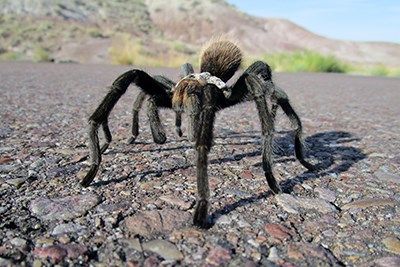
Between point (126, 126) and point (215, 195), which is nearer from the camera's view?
point (215, 195)

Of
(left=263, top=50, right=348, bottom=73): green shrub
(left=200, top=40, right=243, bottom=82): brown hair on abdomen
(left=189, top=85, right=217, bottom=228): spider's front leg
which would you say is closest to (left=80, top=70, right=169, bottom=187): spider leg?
(left=189, top=85, right=217, bottom=228): spider's front leg

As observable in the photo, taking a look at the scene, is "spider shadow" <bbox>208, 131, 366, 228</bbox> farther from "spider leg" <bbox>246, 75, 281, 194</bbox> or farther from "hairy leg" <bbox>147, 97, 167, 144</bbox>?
"hairy leg" <bbox>147, 97, 167, 144</bbox>

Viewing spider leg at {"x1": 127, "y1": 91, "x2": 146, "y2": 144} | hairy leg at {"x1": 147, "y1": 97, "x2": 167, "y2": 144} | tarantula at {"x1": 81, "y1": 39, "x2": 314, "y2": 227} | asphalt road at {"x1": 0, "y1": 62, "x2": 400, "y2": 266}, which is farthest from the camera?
spider leg at {"x1": 127, "y1": 91, "x2": 146, "y2": 144}

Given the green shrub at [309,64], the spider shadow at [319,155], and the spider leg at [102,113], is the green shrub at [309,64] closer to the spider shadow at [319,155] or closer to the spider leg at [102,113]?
the spider shadow at [319,155]

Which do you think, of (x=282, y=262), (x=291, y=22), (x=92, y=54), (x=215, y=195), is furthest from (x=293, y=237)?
(x=291, y=22)

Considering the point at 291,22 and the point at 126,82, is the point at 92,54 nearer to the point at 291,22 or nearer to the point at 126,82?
the point at 126,82

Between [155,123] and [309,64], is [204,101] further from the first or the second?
[309,64]

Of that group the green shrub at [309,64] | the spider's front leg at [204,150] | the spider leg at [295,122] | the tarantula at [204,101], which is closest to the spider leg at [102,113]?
the tarantula at [204,101]
